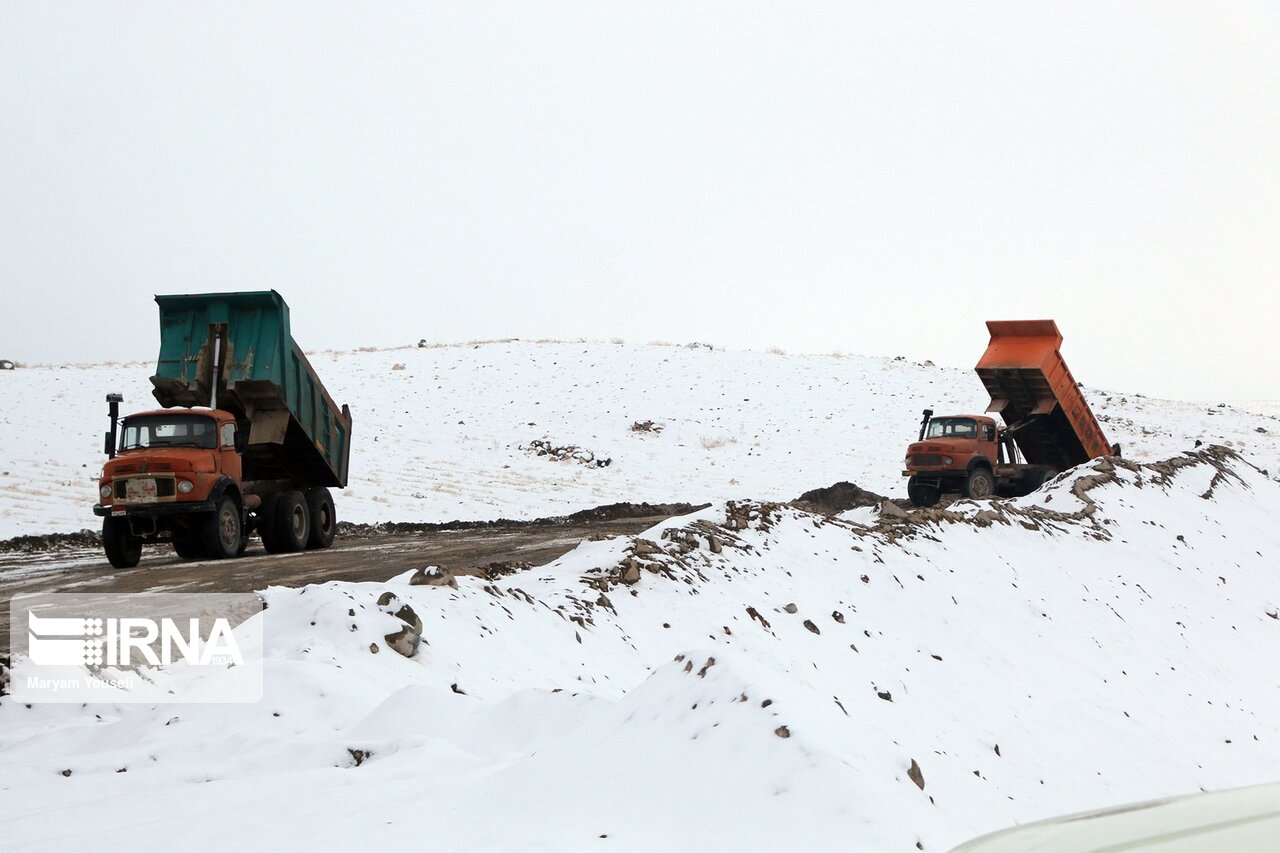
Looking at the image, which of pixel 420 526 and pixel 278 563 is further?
pixel 420 526

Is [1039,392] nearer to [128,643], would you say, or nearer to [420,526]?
[420,526]

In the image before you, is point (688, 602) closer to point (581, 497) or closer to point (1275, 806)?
point (1275, 806)

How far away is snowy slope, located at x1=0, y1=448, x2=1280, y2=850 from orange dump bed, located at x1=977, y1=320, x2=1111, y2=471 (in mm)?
6104

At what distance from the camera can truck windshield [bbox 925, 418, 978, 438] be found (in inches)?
834

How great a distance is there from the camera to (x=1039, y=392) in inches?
819

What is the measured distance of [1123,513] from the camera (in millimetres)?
14070

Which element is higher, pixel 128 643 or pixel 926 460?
pixel 926 460

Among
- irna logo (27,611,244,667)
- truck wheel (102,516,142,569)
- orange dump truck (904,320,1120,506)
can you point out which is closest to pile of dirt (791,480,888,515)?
orange dump truck (904,320,1120,506)

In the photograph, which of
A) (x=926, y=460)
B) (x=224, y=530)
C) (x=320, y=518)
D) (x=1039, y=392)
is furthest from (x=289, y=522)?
(x=1039, y=392)

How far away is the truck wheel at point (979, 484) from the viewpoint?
68.0ft

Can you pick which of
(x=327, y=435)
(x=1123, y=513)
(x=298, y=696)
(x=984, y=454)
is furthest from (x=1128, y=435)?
(x=298, y=696)

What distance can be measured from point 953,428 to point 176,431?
14321mm

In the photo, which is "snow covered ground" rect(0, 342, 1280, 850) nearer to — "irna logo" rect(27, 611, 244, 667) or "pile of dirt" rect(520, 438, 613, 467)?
"irna logo" rect(27, 611, 244, 667)

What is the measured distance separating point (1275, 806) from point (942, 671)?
6462mm
